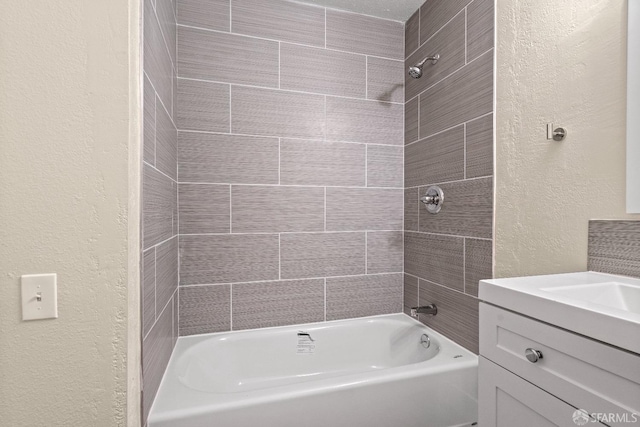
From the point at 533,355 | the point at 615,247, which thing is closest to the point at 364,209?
the point at 615,247

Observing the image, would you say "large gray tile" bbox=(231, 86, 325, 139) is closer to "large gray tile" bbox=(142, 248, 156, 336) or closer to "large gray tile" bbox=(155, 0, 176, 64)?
"large gray tile" bbox=(155, 0, 176, 64)

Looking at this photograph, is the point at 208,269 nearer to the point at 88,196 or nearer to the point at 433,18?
the point at 88,196

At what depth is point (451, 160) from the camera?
1.62m

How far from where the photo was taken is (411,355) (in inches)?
71.1

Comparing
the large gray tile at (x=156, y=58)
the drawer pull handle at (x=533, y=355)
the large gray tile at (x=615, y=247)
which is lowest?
the drawer pull handle at (x=533, y=355)

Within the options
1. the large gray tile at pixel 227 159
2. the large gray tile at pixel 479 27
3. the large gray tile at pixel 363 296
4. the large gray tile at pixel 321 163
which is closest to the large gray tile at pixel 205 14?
the large gray tile at pixel 227 159

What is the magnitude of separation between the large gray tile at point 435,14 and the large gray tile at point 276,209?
3.60 ft

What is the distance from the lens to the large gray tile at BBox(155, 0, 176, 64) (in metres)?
1.23

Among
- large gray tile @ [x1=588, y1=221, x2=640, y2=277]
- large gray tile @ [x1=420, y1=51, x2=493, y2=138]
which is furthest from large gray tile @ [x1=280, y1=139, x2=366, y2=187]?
large gray tile @ [x1=588, y1=221, x2=640, y2=277]

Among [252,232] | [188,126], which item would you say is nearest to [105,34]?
[188,126]

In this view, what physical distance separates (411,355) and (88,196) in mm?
1726

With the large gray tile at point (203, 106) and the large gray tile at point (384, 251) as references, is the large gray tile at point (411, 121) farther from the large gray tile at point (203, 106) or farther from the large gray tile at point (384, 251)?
the large gray tile at point (203, 106)

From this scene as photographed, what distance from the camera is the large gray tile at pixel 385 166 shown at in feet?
6.48

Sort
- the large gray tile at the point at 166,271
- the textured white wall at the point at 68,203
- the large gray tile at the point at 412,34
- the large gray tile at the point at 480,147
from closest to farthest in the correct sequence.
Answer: the textured white wall at the point at 68,203, the large gray tile at the point at 166,271, the large gray tile at the point at 480,147, the large gray tile at the point at 412,34
